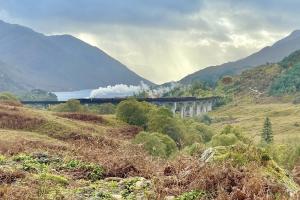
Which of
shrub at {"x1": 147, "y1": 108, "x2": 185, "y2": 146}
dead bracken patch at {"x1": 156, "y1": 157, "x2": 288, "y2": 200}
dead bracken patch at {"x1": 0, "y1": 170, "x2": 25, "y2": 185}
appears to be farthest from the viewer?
shrub at {"x1": 147, "y1": 108, "x2": 185, "y2": 146}

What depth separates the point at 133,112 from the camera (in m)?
92.5

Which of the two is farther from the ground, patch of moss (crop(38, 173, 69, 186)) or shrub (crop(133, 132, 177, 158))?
patch of moss (crop(38, 173, 69, 186))

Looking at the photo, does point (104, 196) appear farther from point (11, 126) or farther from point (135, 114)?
point (135, 114)

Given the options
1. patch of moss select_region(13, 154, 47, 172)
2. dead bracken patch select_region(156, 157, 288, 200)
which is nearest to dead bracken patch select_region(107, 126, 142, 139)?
patch of moss select_region(13, 154, 47, 172)

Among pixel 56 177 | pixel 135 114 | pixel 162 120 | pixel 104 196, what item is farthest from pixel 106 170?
pixel 135 114

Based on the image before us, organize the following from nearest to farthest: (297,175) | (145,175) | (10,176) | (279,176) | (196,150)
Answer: (279,176), (10,176), (145,175), (297,175), (196,150)

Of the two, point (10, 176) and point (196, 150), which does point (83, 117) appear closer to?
point (196, 150)

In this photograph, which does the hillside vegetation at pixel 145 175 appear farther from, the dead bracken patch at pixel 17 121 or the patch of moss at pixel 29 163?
the dead bracken patch at pixel 17 121

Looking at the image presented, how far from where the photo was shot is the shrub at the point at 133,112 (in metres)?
89.9

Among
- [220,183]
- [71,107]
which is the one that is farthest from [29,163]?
[71,107]

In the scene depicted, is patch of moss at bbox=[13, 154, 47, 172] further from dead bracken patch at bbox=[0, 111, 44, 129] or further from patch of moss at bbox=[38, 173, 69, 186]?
dead bracken patch at bbox=[0, 111, 44, 129]

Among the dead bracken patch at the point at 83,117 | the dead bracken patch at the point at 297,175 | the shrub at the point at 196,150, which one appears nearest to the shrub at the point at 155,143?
the dead bracken patch at the point at 83,117

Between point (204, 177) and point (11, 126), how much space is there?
5139 centimetres

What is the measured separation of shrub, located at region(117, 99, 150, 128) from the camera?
89.9 meters
